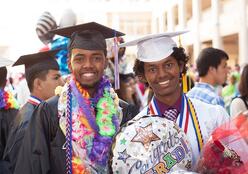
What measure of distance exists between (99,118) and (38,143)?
366 millimetres

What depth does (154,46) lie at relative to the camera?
2.06 metres

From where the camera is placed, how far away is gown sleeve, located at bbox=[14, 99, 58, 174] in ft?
6.73

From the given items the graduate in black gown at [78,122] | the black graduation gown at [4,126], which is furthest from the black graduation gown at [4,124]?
the graduate in black gown at [78,122]

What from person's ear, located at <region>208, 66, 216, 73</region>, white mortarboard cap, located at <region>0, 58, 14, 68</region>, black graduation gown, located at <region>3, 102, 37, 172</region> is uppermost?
white mortarboard cap, located at <region>0, 58, 14, 68</region>

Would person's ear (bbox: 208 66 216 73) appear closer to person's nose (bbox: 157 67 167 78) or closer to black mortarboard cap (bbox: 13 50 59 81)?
black mortarboard cap (bbox: 13 50 59 81)

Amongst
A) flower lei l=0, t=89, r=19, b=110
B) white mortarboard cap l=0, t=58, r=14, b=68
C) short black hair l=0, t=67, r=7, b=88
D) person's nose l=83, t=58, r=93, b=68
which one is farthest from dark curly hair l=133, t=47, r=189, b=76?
flower lei l=0, t=89, r=19, b=110

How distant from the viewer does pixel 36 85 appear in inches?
135

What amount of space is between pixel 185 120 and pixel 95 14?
27.2 m

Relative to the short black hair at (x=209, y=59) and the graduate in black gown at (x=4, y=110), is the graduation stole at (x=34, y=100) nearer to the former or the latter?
the graduate in black gown at (x=4, y=110)

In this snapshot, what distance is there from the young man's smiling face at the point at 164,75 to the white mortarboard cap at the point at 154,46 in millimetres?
27

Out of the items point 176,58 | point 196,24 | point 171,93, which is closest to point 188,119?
point 171,93

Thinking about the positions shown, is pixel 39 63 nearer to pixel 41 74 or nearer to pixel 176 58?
pixel 41 74

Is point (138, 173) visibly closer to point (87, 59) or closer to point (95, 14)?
point (87, 59)

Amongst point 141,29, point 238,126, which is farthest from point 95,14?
point 238,126
